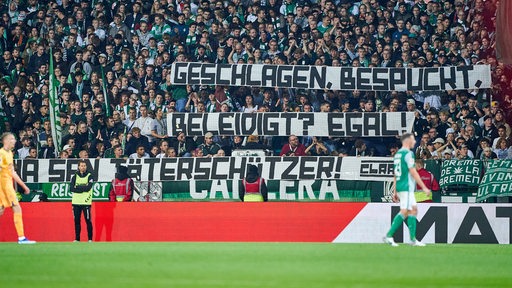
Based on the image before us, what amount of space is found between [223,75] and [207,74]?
1.41 feet

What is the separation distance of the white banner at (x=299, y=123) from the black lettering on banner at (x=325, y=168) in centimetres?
121

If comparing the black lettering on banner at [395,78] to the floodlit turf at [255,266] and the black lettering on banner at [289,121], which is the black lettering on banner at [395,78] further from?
the floodlit turf at [255,266]

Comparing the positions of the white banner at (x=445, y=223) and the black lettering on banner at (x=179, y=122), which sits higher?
the black lettering on banner at (x=179, y=122)

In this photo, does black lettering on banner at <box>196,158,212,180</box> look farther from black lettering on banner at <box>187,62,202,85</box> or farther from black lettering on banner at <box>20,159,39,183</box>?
black lettering on banner at <box>20,159,39,183</box>

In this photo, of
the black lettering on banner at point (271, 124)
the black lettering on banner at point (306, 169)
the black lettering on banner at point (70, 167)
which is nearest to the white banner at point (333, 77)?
the black lettering on banner at point (271, 124)

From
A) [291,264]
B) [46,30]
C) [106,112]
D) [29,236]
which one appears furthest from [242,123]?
[291,264]

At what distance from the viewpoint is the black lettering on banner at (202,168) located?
77.8 ft

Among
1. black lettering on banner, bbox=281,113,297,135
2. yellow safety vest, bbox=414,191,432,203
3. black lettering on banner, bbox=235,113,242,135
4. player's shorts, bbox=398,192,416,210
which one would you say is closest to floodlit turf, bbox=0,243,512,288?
player's shorts, bbox=398,192,416,210

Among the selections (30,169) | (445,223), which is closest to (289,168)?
(445,223)

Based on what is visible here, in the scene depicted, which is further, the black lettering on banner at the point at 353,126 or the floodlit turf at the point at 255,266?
the black lettering on banner at the point at 353,126

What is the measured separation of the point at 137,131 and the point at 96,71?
308cm

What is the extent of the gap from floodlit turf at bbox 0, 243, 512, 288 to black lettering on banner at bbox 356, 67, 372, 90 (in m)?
7.85

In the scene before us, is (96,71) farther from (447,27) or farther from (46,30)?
(447,27)

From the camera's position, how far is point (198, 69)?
25.8 m
